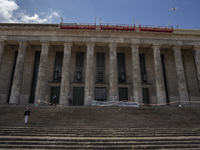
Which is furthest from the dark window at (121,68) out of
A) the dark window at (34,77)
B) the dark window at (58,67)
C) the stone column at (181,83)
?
the dark window at (34,77)

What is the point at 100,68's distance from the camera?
27219 millimetres

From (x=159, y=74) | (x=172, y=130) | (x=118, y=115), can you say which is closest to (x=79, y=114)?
(x=118, y=115)

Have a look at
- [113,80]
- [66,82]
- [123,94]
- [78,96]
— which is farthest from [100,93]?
[66,82]

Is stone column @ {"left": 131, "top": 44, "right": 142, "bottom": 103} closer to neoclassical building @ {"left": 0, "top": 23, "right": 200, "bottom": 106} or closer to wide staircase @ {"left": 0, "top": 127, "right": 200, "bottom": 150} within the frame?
neoclassical building @ {"left": 0, "top": 23, "right": 200, "bottom": 106}

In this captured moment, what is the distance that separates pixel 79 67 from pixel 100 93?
5747 mm

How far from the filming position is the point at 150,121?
46.4 feet

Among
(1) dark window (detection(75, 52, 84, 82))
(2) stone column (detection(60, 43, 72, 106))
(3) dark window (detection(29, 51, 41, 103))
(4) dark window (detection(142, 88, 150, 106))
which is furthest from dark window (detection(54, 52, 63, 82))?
(4) dark window (detection(142, 88, 150, 106))

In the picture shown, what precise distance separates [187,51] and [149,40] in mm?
7771

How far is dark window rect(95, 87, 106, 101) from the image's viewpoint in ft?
84.9

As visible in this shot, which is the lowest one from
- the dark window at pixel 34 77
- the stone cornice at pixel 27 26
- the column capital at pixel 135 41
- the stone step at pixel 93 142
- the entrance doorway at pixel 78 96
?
the stone step at pixel 93 142

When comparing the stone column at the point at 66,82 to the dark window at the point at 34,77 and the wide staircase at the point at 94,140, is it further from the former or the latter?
the wide staircase at the point at 94,140

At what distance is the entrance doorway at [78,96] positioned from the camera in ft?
83.3

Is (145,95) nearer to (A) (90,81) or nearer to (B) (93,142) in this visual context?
(A) (90,81)

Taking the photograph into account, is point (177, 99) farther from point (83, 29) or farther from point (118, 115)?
point (83, 29)
